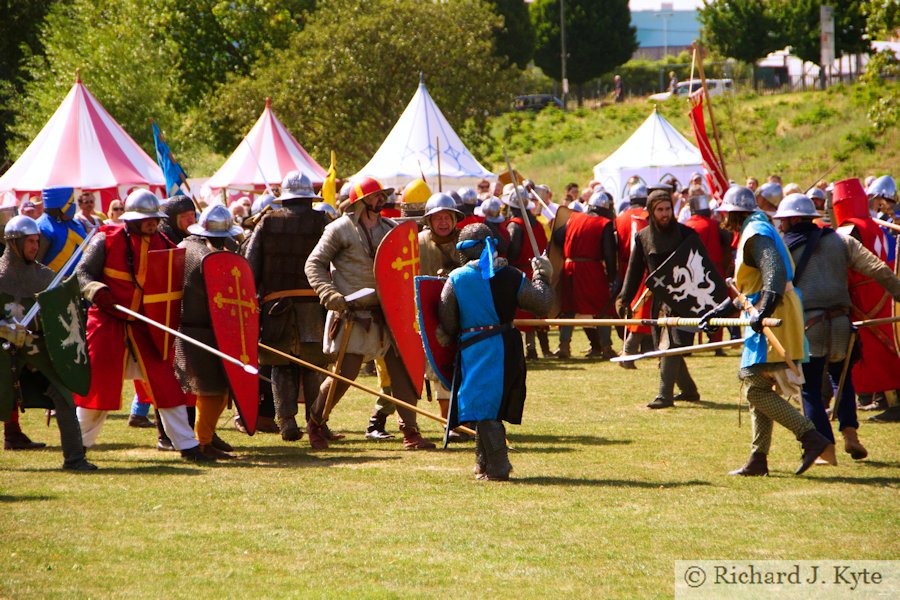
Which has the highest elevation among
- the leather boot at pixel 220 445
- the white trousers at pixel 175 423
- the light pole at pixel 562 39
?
the light pole at pixel 562 39

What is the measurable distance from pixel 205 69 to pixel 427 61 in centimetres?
1243

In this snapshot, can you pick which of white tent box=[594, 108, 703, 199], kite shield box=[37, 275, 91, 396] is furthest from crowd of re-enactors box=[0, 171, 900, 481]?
white tent box=[594, 108, 703, 199]

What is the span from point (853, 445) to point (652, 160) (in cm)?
1571

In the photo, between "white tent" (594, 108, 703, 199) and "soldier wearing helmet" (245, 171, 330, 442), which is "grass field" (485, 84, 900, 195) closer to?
"white tent" (594, 108, 703, 199)

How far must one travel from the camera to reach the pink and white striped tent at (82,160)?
691 inches

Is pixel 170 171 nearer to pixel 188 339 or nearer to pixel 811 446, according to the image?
pixel 188 339

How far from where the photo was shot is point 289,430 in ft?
29.7

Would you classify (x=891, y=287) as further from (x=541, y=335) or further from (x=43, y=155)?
(x=43, y=155)

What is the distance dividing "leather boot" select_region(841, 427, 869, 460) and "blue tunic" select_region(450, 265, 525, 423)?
7.53 ft

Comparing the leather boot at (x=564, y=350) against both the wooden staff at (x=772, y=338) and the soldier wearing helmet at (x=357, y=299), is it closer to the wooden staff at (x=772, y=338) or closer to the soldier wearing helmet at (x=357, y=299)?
the soldier wearing helmet at (x=357, y=299)

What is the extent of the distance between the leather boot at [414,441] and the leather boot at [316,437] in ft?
1.74

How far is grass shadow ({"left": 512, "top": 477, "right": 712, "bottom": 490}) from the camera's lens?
7082 mm
